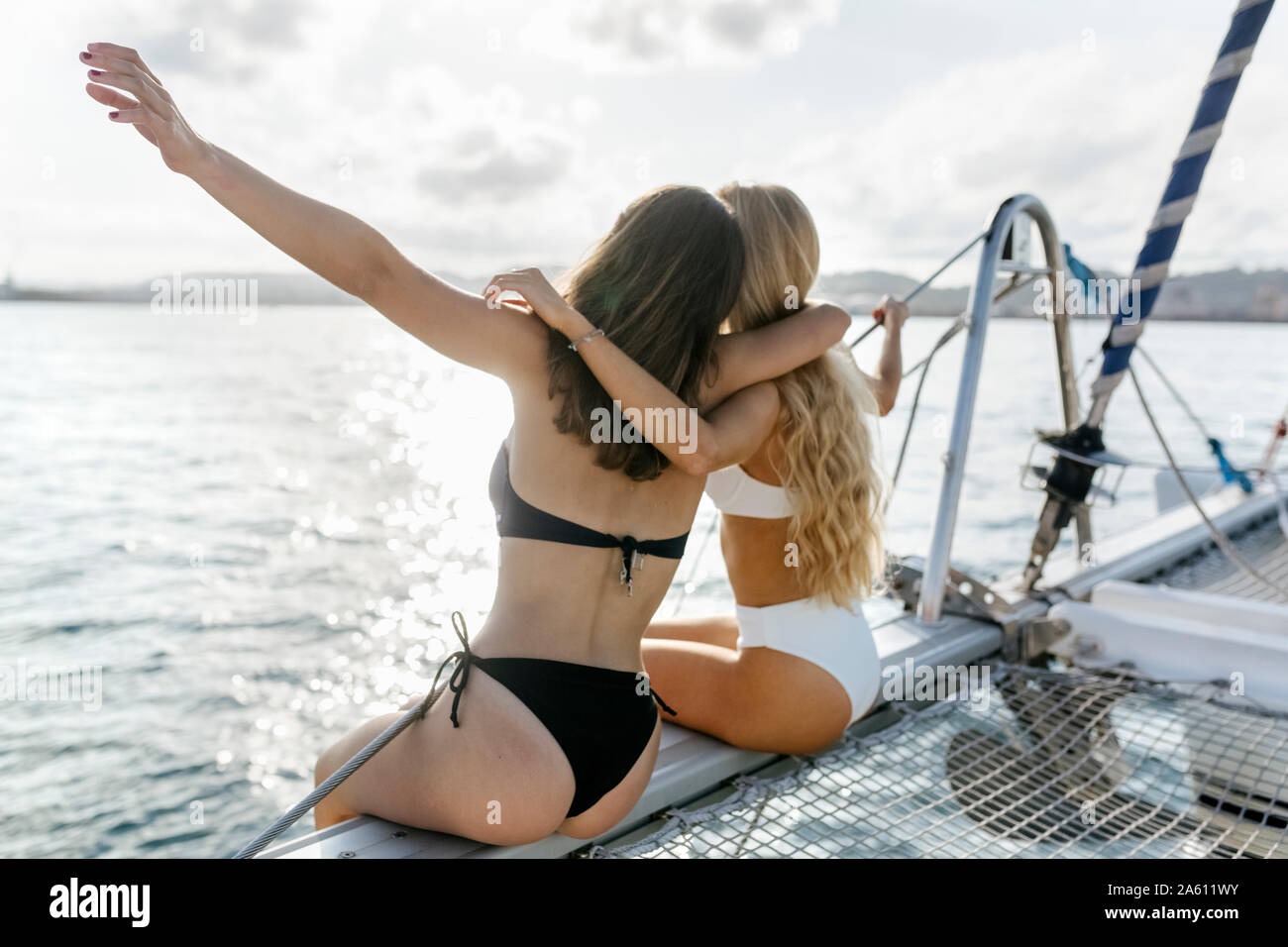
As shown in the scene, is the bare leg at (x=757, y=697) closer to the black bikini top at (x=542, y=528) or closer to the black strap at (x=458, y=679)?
the black bikini top at (x=542, y=528)

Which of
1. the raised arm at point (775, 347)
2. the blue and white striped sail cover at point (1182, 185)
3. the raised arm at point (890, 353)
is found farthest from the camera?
the blue and white striped sail cover at point (1182, 185)

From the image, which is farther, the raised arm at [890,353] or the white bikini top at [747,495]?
the raised arm at [890,353]

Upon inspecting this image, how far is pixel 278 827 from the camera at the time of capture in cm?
173

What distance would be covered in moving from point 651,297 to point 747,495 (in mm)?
748

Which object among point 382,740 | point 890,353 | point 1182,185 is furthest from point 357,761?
point 1182,185

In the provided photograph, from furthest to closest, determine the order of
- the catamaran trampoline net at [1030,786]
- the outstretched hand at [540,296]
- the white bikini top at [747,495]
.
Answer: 1. the white bikini top at [747,495]
2. the catamaran trampoline net at [1030,786]
3. the outstretched hand at [540,296]

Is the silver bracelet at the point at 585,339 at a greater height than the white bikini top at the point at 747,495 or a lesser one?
greater

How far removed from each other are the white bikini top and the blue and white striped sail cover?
6.64ft

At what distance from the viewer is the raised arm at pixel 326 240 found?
1.38 m

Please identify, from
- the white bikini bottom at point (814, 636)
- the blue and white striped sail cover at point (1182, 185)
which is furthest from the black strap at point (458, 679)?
the blue and white striped sail cover at point (1182, 185)

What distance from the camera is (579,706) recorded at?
1.87 m

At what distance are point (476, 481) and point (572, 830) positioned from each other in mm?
13442

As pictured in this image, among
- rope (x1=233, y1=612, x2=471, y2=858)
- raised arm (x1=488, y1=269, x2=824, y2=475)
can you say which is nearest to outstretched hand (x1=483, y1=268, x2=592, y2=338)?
raised arm (x1=488, y1=269, x2=824, y2=475)
